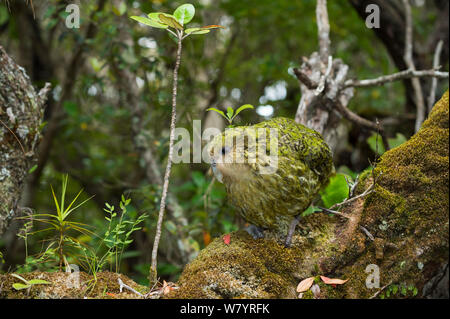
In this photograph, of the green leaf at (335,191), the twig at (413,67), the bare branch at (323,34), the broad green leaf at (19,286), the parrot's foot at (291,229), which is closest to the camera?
the broad green leaf at (19,286)

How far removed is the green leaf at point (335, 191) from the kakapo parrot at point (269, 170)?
0.39 meters

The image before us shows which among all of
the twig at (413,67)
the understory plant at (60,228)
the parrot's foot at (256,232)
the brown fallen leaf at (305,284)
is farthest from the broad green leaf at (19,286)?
the twig at (413,67)

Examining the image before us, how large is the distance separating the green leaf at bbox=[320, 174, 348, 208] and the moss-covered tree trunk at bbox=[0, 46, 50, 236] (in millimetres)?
1813

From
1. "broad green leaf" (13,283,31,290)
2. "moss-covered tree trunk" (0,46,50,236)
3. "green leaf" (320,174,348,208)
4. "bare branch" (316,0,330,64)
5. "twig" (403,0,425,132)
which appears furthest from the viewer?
"twig" (403,0,425,132)

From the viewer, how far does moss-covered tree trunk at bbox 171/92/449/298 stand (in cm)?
157

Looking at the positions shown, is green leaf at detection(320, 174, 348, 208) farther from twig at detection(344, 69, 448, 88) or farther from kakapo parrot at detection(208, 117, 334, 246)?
twig at detection(344, 69, 448, 88)

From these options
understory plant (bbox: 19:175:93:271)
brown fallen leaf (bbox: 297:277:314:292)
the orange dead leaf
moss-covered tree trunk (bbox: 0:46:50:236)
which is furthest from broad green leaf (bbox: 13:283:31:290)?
brown fallen leaf (bbox: 297:277:314:292)

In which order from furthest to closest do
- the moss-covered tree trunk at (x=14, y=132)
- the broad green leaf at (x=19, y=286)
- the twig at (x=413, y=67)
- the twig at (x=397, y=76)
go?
1. the twig at (x=413, y=67)
2. the twig at (x=397, y=76)
3. the moss-covered tree trunk at (x=14, y=132)
4. the broad green leaf at (x=19, y=286)

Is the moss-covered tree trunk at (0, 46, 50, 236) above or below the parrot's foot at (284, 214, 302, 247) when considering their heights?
above

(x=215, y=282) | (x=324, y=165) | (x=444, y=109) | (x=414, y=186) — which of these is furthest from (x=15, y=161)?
(x=444, y=109)

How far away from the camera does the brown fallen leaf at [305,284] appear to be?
158 centimetres

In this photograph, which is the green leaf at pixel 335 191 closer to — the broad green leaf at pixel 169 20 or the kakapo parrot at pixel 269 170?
the kakapo parrot at pixel 269 170

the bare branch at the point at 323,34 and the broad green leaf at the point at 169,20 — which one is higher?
the bare branch at the point at 323,34

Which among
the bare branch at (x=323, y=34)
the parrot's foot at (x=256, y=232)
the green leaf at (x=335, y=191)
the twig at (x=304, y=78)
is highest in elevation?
the bare branch at (x=323, y=34)
